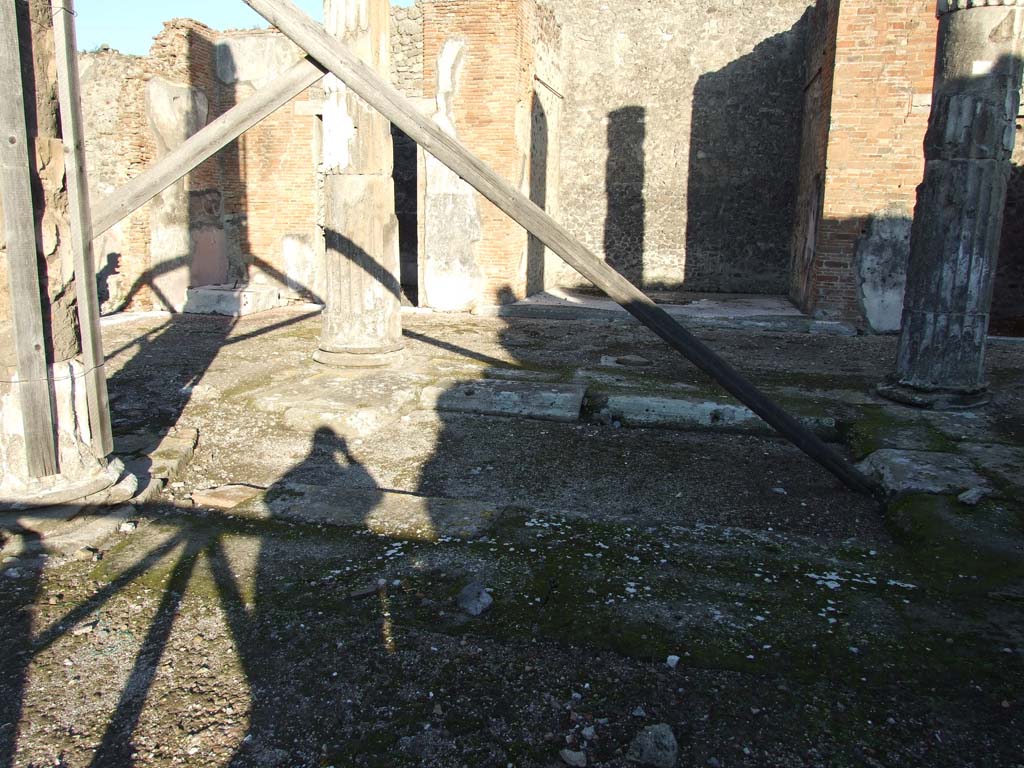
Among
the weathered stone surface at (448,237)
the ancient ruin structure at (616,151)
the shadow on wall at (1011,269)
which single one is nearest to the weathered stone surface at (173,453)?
the weathered stone surface at (448,237)

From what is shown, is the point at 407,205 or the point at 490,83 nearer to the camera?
the point at 490,83

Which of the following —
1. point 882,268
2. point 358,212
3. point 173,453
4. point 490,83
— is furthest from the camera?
point 490,83

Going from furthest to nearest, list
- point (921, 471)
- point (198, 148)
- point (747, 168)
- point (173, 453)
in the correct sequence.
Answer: point (747, 168) < point (173, 453) < point (921, 471) < point (198, 148)

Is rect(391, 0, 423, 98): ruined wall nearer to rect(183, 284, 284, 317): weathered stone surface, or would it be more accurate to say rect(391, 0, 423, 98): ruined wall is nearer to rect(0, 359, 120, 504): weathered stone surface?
rect(183, 284, 284, 317): weathered stone surface

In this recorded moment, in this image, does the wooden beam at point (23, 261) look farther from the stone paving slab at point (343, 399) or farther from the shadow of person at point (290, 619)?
the stone paving slab at point (343, 399)

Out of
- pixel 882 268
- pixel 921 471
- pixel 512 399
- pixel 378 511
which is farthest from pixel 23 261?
pixel 882 268

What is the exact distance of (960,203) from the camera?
215 inches

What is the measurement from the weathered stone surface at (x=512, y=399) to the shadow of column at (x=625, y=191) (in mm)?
7510

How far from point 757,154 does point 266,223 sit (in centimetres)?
758

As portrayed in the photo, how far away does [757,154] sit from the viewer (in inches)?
481

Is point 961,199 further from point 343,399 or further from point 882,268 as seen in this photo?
point 343,399

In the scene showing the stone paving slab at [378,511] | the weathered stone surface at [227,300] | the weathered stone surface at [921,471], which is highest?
the weathered stone surface at [227,300]

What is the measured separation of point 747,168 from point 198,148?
10.2 m

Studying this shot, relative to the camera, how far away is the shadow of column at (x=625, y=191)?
41.4 ft
